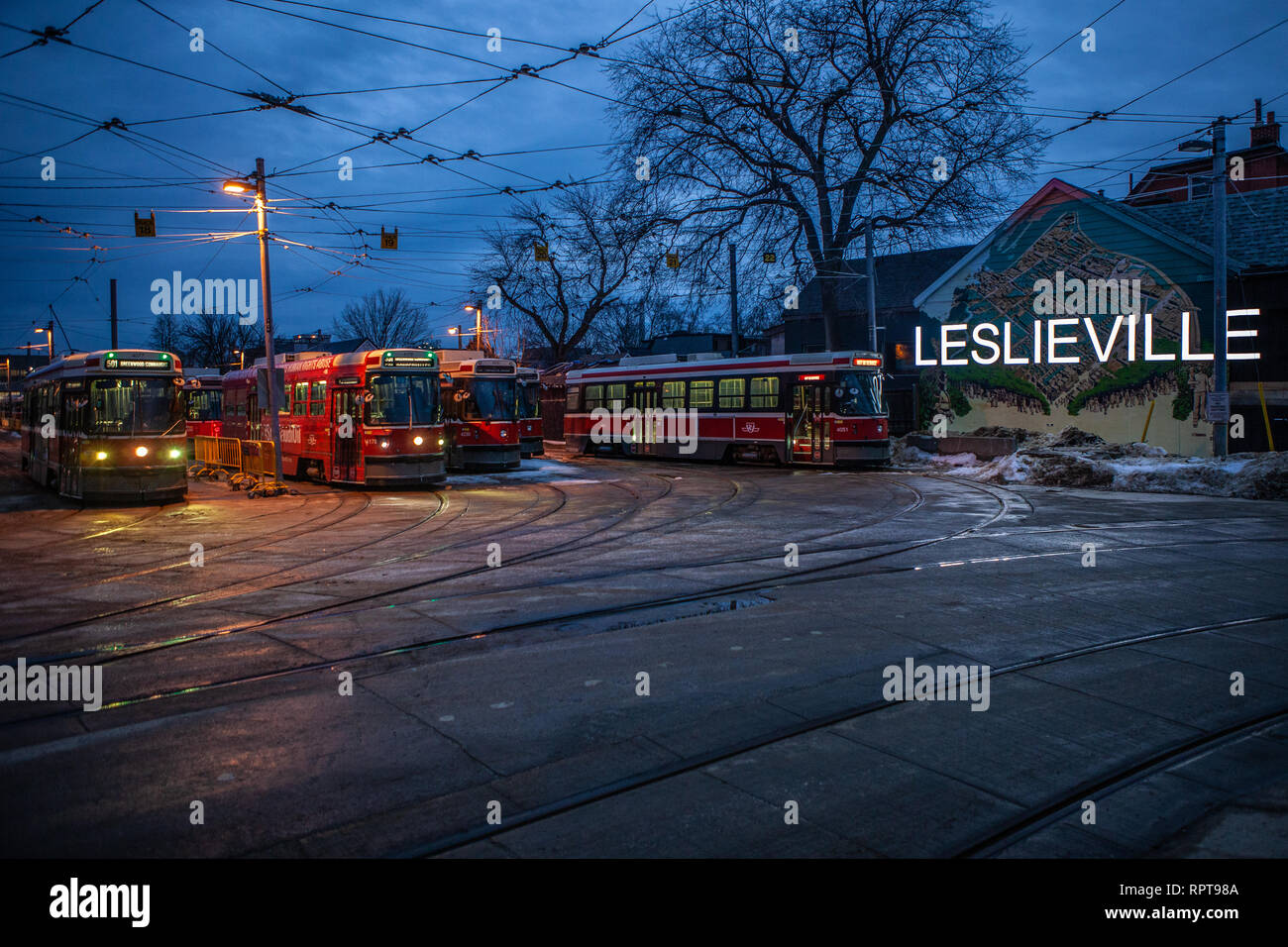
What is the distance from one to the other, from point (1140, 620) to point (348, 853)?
23.0 ft

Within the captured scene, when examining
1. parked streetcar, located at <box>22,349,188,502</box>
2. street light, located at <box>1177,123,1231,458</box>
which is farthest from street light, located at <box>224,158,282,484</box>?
street light, located at <box>1177,123,1231,458</box>

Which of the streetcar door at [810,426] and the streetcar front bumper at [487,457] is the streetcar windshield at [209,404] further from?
the streetcar door at [810,426]

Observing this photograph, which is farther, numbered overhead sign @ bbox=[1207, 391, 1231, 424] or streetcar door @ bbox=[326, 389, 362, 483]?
streetcar door @ bbox=[326, 389, 362, 483]

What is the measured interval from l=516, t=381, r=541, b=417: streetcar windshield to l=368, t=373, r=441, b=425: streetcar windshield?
9.29m

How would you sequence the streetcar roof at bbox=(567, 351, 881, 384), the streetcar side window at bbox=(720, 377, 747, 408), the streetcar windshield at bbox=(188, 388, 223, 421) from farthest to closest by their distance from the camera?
1. the streetcar windshield at bbox=(188, 388, 223, 421)
2. the streetcar side window at bbox=(720, 377, 747, 408)
3. the streetcar roof at bbox=(567, 351, 881, 384)

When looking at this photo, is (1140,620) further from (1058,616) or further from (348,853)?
(348,853)

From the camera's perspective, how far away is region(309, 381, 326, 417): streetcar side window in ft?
72.3

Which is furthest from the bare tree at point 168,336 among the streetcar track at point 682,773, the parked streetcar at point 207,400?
the streetcar track at point 682,773

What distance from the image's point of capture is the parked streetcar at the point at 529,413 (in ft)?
99.3

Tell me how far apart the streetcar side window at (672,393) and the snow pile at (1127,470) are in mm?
→ 8323

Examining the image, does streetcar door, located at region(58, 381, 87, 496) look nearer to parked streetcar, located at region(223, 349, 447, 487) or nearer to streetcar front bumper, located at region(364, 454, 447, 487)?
parked streetcar, located at region(223, 349, 447, 487)

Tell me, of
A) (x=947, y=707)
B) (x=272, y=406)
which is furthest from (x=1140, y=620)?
(x=272, y=406)

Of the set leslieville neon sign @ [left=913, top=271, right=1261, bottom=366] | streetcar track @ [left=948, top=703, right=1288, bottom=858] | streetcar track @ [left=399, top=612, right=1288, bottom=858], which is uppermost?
leslieville neon sign @ [left=913, top=271, right=1261, bottom=366]

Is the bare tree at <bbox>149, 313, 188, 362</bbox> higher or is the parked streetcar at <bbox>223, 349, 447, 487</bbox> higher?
the bare tree at <bbox>149, 313, 188, 362</bbox>
